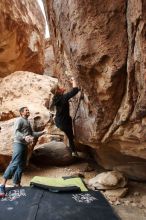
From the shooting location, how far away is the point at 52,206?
563 cm

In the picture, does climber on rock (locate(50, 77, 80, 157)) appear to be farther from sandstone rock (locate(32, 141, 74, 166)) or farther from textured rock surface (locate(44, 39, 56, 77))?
textured rock surface (locate(44, 39, 56, 77))

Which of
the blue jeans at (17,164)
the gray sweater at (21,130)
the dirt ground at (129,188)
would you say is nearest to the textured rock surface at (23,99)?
the dirt ground at (129,188)

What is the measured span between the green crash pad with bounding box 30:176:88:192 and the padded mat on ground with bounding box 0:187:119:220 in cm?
17

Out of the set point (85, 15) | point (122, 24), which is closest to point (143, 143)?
point (122, 24)

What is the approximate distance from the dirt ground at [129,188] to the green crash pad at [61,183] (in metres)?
0.81

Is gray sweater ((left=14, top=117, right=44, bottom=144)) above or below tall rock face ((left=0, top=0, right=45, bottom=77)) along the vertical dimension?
below

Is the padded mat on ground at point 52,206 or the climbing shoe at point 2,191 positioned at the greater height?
the climbing shoe at point 2,191

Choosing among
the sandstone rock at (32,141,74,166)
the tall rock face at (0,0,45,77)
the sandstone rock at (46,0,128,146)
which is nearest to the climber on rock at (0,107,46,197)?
the sandstone rock at (46,0,128,146)

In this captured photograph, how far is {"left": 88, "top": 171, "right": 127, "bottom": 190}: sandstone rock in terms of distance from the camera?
6.96m

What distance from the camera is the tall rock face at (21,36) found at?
13266 mm

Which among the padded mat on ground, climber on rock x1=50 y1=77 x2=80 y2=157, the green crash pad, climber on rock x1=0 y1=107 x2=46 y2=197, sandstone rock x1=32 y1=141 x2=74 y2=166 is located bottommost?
the padded mat on ground

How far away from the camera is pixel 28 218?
5.05 m

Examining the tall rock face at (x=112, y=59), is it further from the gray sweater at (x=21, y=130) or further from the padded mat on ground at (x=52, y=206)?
the gray sweater at (x=21, y=130)

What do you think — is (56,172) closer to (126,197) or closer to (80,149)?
(80,149)
